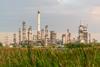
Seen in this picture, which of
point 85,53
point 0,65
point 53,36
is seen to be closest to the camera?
A: point 85,53

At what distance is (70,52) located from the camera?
11.7 meters

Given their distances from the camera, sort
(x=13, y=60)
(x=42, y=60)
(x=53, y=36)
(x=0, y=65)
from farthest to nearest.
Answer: (x=53, y=36) < (x=0, y=65) < (x=13, y=60) < (x=42, y=60)

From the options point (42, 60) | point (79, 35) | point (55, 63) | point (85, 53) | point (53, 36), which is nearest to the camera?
point (85, 53)

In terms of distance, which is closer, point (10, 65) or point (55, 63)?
point (55, 63)

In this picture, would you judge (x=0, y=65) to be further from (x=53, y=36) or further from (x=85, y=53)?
(x=53, y=36)

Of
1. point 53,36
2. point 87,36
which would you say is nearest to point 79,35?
point 87,36

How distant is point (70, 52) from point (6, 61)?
3429 millimetres

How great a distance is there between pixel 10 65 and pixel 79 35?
10801 centimetres

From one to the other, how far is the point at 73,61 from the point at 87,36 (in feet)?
371

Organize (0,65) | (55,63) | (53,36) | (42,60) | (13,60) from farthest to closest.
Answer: (53,36)
(0,65)
(13,60)
(42,60)
(55,63)

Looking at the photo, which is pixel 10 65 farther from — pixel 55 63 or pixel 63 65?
pixel 63 65

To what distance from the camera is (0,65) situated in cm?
1400

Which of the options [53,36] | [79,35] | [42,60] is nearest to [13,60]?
[42,60]

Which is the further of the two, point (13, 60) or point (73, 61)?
point (13, 60)
